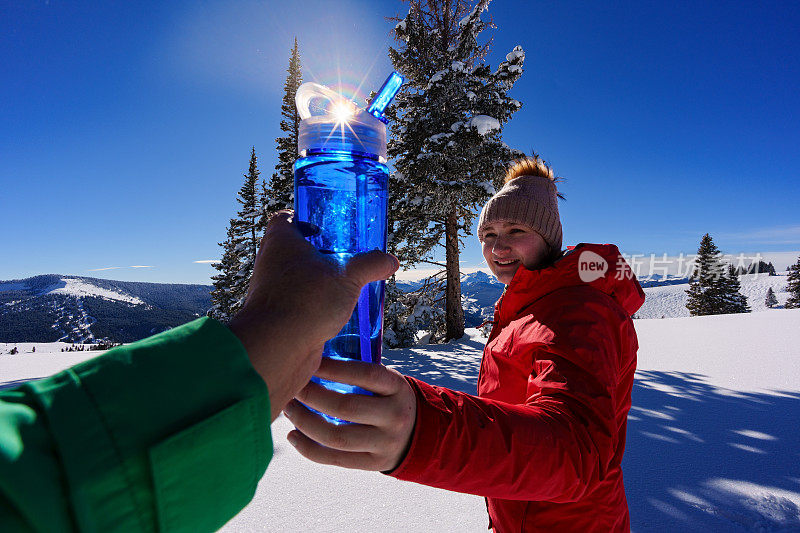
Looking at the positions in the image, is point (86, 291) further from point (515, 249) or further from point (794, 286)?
point (794, 286)

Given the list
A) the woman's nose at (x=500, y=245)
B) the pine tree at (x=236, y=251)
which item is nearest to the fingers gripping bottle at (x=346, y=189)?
the woman's nose at (x=500, y=245)

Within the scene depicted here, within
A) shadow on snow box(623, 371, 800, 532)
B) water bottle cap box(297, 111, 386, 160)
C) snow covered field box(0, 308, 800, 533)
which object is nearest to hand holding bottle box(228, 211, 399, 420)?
water bottle cap box(297, 111, 386, 160)

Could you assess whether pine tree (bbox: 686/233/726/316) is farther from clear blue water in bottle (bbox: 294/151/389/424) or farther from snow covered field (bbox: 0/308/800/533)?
clear blue water in bottle (bbox: 294/151/389/424)

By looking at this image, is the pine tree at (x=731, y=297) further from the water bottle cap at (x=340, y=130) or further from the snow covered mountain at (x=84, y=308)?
the snow covered mountain at (x=84, y=308)

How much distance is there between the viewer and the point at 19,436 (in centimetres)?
44

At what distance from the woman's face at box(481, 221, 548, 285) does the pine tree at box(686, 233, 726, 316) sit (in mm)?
42963

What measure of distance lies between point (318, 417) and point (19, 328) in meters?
167

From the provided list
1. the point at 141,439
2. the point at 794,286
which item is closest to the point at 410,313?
the point at 141,439

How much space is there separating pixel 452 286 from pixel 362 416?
1138 cm

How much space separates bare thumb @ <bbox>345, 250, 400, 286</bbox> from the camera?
2.95ft

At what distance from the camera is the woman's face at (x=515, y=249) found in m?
2.26

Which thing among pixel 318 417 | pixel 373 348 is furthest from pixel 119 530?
pixel 373 348

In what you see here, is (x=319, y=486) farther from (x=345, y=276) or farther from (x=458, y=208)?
(x=458, y=208)

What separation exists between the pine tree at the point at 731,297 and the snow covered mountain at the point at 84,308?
105 metres
